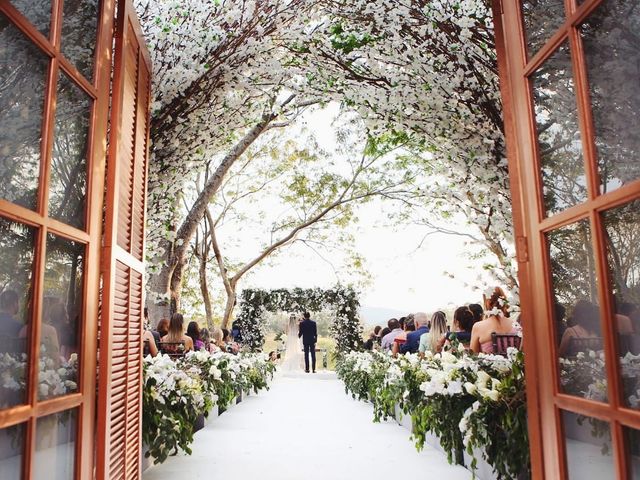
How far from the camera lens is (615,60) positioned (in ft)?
5.14

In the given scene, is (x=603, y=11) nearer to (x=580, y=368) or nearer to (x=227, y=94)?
(x=580, y=368)

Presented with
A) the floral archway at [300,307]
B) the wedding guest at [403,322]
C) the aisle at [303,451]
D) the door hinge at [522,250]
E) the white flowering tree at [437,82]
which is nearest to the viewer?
the door hinge at [522,250]

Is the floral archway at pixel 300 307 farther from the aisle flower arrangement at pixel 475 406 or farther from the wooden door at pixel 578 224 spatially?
the wooden door at pixel 578 224

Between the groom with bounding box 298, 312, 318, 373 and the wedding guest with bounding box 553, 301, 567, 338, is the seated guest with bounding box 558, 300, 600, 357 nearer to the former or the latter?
the wedding guest with bounding box 553, 301, 567, 338

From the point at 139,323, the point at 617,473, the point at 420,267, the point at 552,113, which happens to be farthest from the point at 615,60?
the point at 420,267

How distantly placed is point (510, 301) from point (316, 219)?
34.4 feet

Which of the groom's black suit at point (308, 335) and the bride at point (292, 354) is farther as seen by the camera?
the bride at point (292, 354)

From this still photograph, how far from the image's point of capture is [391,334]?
8922mm

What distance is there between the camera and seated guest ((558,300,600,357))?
1595 millimetres

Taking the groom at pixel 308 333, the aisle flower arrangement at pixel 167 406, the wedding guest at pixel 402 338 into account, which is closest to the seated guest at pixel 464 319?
the wedding guest at pixel 402 338

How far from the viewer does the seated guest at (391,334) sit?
8805 mm

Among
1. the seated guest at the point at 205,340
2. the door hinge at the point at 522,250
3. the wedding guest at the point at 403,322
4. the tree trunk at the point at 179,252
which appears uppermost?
the tree trunk at the point at 179,252

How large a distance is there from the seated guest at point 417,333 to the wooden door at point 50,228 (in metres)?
5.51

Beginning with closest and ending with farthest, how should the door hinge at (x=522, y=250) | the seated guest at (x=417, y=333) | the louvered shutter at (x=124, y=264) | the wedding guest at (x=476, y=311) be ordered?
the door hinge at (x=522, y=250) < the louvered shutter at (x=124, y=264) < the wedding guest at (x=476, y=311) < the seated guest at (x=417, y=333)
